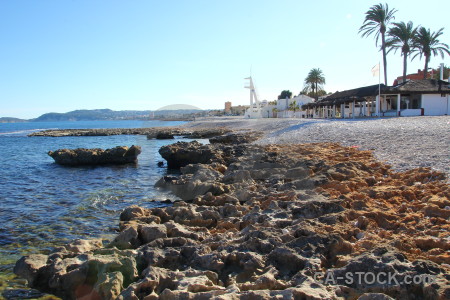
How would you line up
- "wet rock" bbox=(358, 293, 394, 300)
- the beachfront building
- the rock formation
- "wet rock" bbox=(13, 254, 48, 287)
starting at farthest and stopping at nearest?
the beachfront building, the rock formation, "wet rock" bbox=(13, 254, 48, 287), "wet rock" bbox=(358, 293, 394, 300)

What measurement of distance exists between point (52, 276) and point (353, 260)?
14.5 feet

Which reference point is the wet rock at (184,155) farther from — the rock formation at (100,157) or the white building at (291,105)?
the white building at (291,105)

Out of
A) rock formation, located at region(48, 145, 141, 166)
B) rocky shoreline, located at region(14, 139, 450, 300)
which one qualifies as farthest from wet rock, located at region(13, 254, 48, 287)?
rock formation, located at region(48, 145, 141, 166)

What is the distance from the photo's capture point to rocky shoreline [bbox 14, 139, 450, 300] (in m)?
4.65

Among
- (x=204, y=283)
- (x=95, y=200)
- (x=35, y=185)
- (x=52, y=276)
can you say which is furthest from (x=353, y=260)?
(x=35, y=185)

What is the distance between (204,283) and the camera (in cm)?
487

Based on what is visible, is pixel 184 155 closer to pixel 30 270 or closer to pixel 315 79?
pixel 30 270

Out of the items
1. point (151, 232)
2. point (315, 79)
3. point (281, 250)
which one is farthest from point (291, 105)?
point (281, 250)

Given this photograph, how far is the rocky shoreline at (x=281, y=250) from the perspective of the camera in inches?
183

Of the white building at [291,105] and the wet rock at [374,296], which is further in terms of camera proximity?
the white building at [291,105]

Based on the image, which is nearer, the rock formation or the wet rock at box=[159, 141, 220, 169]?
the wet rock at box=[159, 141, 220, 169]

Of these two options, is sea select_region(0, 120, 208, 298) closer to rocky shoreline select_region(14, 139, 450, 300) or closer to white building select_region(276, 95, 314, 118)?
rocky shoreline select_region(14, 139, 450, 300)

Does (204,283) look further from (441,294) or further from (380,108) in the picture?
(380,108)

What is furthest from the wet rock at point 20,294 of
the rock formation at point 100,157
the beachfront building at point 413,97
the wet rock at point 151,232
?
the beachfront building at point 413,97
